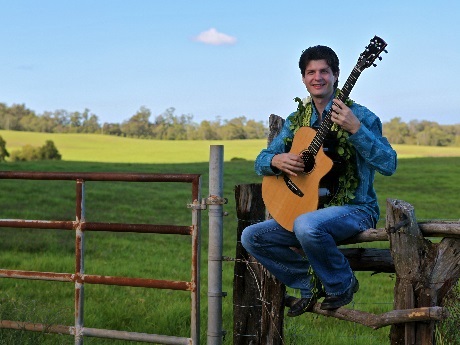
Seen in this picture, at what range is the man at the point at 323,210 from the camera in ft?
14.6

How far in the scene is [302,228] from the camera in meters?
4.46

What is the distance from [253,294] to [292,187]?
0.94 meters

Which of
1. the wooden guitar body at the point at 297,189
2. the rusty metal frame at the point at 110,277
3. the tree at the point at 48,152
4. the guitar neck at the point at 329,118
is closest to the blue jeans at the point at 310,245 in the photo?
the wooden guitar body at the point at 297,189

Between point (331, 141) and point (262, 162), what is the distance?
48 cm

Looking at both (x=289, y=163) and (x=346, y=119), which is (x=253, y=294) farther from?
(x=346, y=119)

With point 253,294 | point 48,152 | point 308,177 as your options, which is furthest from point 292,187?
point 48,152

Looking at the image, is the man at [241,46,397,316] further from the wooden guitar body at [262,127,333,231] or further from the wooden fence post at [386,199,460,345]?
the wooden fence post at [386,199,460,345]

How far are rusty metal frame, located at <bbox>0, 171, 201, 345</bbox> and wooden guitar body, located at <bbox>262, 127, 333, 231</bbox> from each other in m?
0.62

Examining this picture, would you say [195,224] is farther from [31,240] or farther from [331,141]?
[31,240]

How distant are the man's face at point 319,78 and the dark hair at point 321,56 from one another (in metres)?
0.02

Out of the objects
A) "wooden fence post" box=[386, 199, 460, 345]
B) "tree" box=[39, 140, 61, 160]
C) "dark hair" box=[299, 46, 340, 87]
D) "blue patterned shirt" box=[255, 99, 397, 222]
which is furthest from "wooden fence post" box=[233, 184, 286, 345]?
"tree" box=[39, 140, 61, 160]

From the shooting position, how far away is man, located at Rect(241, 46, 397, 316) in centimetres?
445

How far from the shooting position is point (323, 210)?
15.0 ft

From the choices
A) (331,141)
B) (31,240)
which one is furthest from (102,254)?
(331,141)
